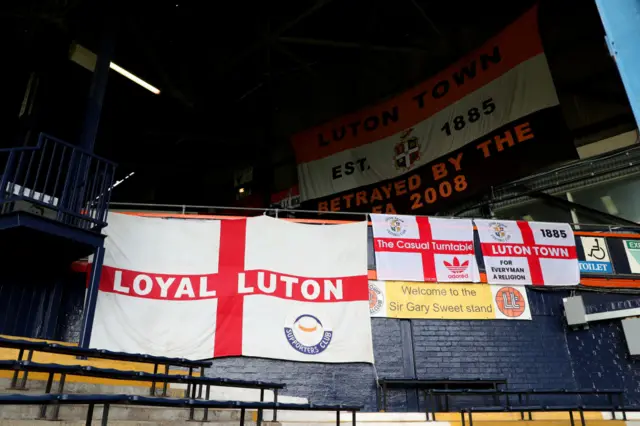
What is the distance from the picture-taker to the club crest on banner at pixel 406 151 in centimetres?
1316

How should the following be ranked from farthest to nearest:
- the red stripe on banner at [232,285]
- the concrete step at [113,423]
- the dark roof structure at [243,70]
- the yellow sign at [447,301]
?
the dark roof structure at [243,70]
the yellow sign at [447,301]
the red stripe on banner at [232,285]
the concrete step at [113,423]

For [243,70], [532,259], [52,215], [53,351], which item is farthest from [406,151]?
[53,351]

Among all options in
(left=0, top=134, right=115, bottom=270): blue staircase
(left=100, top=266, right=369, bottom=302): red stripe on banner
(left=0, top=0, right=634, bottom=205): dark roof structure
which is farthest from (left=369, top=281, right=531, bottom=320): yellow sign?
(left=0, top=0, right=634, bottom=205): dark roof structure

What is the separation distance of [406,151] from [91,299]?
9.11 meters

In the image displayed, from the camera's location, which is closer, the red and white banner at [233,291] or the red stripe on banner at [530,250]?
the red and white banner at [233,291]

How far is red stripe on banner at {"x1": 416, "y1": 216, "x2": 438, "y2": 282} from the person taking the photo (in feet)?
28.4

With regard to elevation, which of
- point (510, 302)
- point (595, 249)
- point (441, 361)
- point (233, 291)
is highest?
point (595, 249)

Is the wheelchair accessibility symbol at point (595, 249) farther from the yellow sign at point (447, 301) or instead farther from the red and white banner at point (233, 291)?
the red and white banner at point (233, 291)

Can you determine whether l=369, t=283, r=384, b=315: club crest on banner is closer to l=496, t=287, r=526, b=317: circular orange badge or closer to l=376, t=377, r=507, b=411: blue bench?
l=376, t=377, r=507, b=411: blue bench

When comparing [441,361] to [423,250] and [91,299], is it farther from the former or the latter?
[91,299]

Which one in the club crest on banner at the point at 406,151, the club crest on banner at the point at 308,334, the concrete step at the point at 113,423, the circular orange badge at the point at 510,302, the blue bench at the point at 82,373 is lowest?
the concrete step at the point at 113,423

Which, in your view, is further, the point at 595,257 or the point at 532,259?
the point at 595,257

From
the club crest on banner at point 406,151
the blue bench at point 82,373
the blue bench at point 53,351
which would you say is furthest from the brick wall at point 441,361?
the club crest on banner at point 406,151

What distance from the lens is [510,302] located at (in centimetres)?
883
